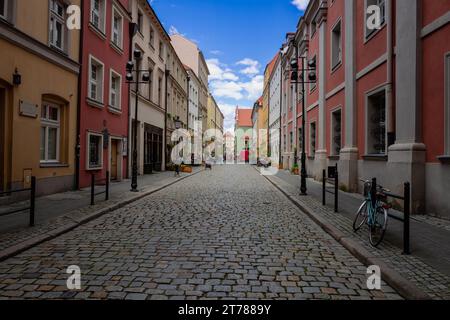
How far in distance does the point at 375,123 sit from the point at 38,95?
36.3ft

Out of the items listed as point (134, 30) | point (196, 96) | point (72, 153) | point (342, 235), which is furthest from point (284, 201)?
point (196, 96)

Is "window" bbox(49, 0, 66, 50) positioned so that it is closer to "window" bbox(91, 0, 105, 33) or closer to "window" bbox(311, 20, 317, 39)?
"window" bbox(91, 0, 105, 33)

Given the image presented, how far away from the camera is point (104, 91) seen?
51.2 feet

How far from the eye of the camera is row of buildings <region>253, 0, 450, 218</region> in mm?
7789

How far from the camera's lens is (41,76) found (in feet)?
34.9

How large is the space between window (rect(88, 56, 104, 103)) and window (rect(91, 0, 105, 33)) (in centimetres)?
159

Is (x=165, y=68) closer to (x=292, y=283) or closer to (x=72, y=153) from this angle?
(x=72, y=153)

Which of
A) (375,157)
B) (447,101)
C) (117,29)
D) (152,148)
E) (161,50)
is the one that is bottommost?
(375,157)

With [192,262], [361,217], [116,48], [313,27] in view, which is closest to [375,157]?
[361,217]

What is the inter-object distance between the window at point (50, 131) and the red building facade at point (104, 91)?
1.17 meters

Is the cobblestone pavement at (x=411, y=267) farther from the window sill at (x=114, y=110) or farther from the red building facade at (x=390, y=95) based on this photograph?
the window sill at (x=114, y=110)

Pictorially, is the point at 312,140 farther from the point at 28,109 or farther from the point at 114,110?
the point at 28,109

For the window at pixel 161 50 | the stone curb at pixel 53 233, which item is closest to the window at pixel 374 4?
the stone curb at pixel 53 233
